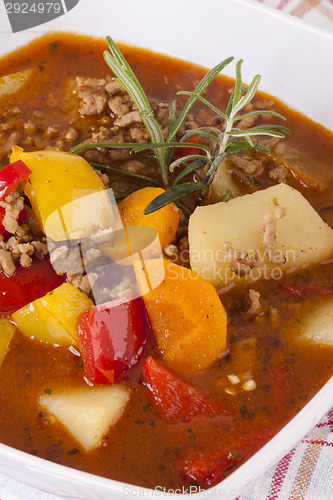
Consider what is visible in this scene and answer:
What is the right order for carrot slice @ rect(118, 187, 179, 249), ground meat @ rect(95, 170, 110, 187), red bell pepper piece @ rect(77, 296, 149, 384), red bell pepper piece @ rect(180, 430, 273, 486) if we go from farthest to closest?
ground meat @ rect(95, 170, 110, 187), carrot slice @ rect(118, 187, 179, 249), red bell pepper piece @ rect(77, 296, 149, 384), red bell pepper piece @ rect(180, 430, 273, 486)

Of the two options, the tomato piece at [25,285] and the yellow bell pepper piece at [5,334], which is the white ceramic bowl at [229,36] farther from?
the yellow bell pepper piece at [5,334]

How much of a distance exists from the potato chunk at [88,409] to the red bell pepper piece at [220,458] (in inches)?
11.3

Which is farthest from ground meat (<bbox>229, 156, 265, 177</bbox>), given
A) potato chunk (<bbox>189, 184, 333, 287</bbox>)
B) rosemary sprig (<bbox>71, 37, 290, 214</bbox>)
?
potato chunk (<bbox>189, 184, 333, 287</bbox>)

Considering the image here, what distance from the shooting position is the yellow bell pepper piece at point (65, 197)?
7.34 ft

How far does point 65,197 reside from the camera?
89.0 inches

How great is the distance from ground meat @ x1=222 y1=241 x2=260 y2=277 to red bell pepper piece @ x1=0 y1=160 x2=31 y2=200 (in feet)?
2.61

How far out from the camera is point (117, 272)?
2.25 meters

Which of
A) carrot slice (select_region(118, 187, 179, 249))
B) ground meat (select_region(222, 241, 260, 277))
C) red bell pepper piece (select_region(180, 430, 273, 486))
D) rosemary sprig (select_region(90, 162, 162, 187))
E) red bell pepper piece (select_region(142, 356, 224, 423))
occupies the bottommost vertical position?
red bell pepper piece (select_region(180, 430, 273, 486))

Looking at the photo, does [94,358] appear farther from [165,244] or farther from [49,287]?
[165,244]

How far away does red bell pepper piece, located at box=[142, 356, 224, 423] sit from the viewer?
204cm

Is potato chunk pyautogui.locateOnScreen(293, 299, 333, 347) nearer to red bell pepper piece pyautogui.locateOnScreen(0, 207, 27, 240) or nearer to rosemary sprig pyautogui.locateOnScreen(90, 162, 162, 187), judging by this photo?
rosemary sprig pyautogui.locateOnScreen(90, 162, 162, 187)

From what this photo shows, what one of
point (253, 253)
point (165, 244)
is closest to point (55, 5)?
point (165, 244)

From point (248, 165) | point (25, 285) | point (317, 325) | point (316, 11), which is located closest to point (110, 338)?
point (25, 285)

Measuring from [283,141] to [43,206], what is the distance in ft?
3.86
